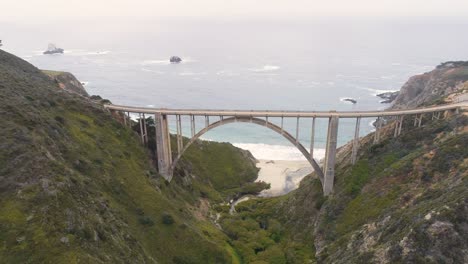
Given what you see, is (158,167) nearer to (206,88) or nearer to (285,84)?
(206,88)

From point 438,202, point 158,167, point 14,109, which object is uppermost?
point 14,109

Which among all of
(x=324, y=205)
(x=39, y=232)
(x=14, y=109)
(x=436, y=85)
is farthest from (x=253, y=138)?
(x=39, y=232)

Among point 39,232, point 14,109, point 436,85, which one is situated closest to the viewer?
point 39,232

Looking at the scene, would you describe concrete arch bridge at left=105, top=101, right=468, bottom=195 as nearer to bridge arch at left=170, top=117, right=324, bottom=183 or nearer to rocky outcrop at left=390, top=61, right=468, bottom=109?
bridge arch at left=170, top=117, right=324, bottom=183

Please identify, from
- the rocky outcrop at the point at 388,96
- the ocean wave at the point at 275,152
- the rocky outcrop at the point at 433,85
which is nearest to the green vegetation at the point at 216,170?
the ocean wave at the point at 275,152

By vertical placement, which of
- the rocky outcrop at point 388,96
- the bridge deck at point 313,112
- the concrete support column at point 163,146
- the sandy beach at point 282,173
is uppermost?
the bridge deck at point 313,112

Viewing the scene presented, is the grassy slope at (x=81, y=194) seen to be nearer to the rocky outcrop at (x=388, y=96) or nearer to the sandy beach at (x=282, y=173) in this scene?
the sandy beach at (x=282, y=173)

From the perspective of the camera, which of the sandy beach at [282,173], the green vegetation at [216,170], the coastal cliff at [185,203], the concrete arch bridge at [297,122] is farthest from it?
the sandy beach at [282,173]
